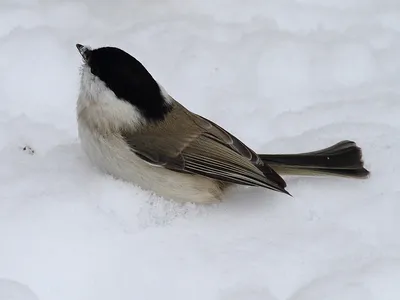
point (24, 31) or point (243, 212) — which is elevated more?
point (24, 31)

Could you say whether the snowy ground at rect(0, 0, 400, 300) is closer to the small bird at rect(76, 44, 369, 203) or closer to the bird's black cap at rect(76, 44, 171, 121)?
the small bird at rect(76, 44, 369, 203)

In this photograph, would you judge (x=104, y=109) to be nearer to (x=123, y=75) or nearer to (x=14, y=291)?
(x=123, y=75)

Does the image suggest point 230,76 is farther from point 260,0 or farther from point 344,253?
point 344,253

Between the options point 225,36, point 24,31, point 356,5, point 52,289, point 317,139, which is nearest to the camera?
point 52,289

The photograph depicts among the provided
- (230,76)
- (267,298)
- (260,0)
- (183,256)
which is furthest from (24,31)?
(267,298)

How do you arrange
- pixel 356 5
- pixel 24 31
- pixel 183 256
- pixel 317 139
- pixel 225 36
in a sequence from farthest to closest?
pixel 356 5
pixel 225 36
pixel 24 31
pixel 317 139
pixel 183 256

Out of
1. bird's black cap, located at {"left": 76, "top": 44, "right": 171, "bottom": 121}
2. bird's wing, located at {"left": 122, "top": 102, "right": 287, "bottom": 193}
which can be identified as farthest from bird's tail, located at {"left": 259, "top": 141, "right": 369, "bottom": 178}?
bird's black cap, located at {"left": 76, "top": 44, "right": 171, "bottom": 121}
